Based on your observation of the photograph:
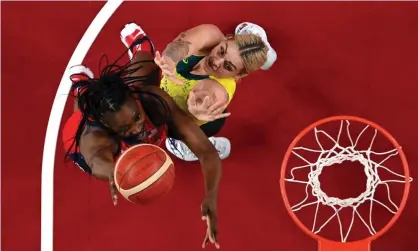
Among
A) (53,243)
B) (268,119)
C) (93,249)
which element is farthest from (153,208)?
(268,119)

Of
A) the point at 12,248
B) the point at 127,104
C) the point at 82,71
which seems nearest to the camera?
the point at 127,104

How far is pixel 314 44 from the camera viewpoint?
2.80 metres

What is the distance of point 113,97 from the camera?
1.83m

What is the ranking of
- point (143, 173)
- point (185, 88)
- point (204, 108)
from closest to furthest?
point (143, 173)
point (204, 108)
point (185, 88)

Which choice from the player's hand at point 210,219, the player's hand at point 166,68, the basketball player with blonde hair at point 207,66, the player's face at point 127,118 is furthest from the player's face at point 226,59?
the player's hand at point 210,219

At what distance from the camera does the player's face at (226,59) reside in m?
2.09

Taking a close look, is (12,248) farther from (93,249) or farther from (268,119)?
(268,119)

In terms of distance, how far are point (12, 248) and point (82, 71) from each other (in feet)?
3.17

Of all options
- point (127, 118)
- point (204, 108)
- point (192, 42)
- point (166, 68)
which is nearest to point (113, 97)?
point (127, 118)

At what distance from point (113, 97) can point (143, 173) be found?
27 centimetres

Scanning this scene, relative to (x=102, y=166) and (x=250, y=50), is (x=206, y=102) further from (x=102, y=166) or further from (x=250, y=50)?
(x=102, y=166)

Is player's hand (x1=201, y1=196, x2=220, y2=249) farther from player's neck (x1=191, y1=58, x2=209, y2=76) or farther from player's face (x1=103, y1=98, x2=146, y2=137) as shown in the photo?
player's neck (x1=191, y1=58, x2=209, y2=76)

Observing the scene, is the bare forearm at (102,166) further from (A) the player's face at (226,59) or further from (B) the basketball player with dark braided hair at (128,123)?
(A) the player's face at (226,59)

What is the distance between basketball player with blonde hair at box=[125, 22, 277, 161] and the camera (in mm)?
2008
